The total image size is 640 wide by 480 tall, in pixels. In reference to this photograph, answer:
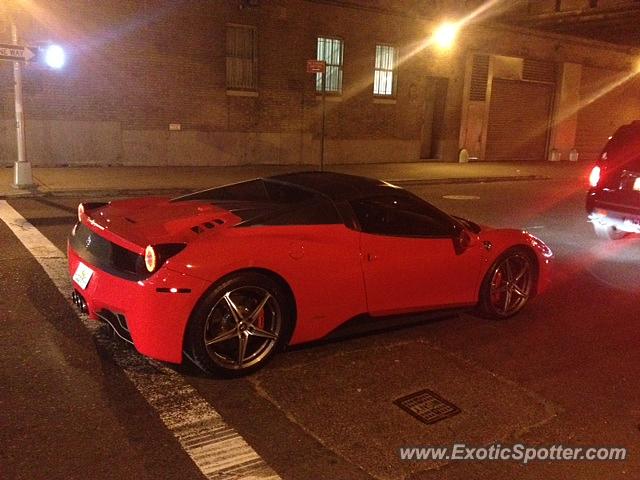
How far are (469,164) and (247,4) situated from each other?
10.2 metres

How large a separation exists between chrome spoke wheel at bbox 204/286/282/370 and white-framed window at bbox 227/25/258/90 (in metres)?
15.6

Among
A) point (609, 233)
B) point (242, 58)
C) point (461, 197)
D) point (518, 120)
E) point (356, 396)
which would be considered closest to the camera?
point (356, 396)

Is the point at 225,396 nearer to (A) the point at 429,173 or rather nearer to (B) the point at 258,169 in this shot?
(B) the point at 258,169

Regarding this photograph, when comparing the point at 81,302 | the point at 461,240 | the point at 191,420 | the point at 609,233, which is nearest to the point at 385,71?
the point at 609,233

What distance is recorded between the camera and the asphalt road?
338 cm

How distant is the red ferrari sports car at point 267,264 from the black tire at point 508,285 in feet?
0.08

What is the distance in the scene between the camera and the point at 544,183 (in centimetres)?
1925

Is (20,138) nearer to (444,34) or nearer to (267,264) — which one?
(267,264)

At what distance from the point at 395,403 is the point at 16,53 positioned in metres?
11.2

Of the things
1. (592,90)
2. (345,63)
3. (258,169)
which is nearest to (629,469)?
(258,169)

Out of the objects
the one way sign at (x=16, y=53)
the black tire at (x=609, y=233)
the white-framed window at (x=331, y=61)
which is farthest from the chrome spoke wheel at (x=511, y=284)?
the white-framed window at (x=331, y=61)

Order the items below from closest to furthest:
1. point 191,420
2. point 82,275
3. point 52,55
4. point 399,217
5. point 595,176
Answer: point 191,420, point 82,275, point 399,217, point 595,176, point 52,55

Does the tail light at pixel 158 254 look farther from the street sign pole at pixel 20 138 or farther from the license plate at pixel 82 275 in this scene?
the street sign pole at pixel 20 138

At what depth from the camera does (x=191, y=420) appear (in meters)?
3.76
